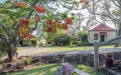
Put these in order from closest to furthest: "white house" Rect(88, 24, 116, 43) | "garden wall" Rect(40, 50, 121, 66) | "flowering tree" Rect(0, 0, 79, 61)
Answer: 1. "garden wall" Rect(40, 50, 121, 66)
2. "flowering tree" Rect(0, 0, 79, 61)
3. "white house" Rect(88, 24, 116, 43)

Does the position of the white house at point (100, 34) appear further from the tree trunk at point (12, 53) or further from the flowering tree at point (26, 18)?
the tree trunk at point (12, 53)

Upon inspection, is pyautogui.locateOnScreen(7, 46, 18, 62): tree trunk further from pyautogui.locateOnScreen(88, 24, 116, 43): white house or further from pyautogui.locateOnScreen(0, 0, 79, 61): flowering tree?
pyautogui.locateOnScreen(88, 24, 116, 43): white house

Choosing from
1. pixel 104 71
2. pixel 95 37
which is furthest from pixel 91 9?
pixel 104 71

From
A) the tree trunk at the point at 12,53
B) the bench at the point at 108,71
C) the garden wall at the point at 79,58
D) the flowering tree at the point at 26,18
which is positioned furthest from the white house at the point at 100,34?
the bench at the point at 108,71

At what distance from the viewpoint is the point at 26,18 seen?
12062mm

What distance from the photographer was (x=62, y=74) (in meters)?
5.41

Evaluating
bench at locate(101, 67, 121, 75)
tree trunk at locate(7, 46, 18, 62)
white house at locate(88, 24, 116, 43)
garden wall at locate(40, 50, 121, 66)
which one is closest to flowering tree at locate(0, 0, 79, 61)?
tree trunk at locate(7, 46, 18, 62)

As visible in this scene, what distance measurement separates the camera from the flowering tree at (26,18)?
11.9m

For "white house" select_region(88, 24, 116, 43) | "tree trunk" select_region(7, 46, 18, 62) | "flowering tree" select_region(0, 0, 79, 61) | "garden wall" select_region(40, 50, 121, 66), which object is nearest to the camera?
"garden wall" select_region(40, 50, 121, 66)

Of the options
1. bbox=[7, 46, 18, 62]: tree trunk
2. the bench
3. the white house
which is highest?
the white house

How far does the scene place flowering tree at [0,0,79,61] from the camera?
1192 centimetres

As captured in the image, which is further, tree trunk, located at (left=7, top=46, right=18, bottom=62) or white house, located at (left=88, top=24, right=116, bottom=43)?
white house, located at (left=88, top=24, right=116, bottom=43)

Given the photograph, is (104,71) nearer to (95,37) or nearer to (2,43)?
(2,43)

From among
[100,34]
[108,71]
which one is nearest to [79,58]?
[108,71]
